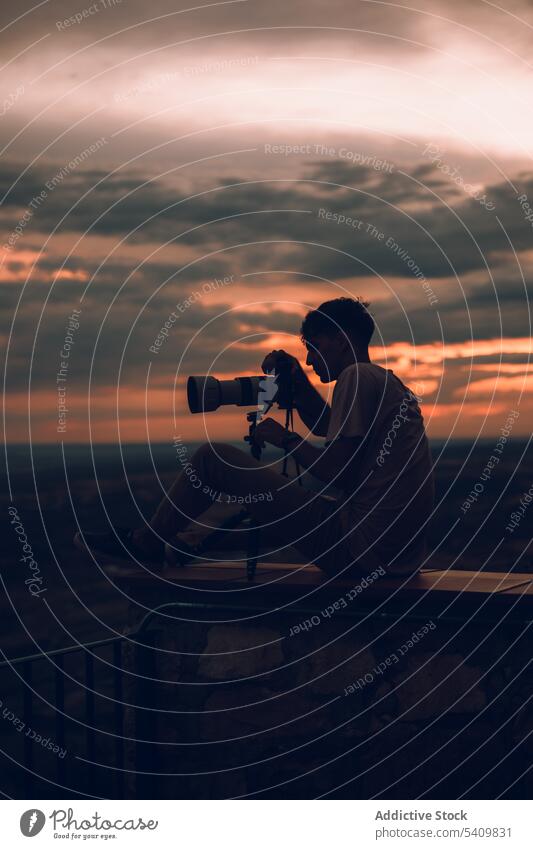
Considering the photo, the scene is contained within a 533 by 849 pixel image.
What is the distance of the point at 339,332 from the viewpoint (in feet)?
11.6

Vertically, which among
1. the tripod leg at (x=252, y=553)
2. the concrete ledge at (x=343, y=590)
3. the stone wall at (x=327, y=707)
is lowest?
the stone wall at (x=327, y=707)

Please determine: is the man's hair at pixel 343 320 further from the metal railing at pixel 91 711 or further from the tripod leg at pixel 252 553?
the metal railing at pixel 91 711

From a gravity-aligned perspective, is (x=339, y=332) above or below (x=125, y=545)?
above

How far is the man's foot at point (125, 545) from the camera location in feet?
11.8

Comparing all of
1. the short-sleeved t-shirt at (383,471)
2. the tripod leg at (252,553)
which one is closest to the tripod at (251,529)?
the tripod leg at (252,553)

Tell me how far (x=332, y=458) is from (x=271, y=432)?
0.29 m

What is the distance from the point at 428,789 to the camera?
331 cm

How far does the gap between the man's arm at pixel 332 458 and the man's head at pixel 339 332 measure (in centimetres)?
38

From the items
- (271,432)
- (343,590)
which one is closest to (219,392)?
(271,432)

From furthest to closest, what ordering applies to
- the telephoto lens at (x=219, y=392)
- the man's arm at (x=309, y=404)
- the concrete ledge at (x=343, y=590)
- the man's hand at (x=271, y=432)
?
the man's arm at (x=309, y=404) < the telephoto lens at (x=219, y=392) < the man's hand at (x=271, y=432) < the concrete ledge at (x=343, y=590)

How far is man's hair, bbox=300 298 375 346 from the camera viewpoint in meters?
3.55

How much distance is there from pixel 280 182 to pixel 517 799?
2612 millimetres

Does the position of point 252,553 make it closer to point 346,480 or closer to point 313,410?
point 346,480
